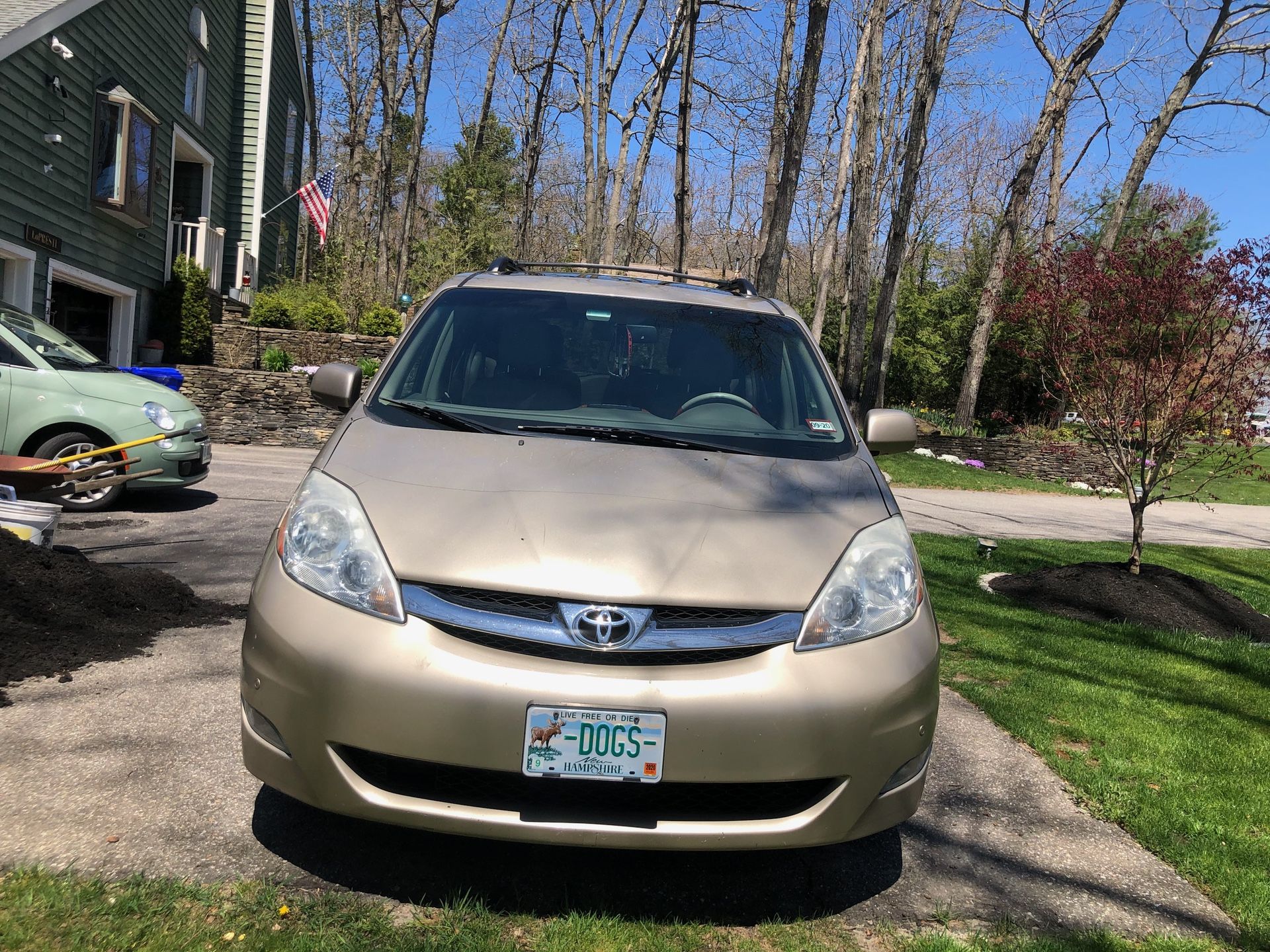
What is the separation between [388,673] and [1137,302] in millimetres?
7067

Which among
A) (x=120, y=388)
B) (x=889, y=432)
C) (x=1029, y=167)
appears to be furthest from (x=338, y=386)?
(x=1029, y=167)

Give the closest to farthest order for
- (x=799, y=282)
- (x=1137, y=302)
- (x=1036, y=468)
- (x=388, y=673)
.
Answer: (x=388, y=673) → (x=1137, y=302) → (x=1036, y=468) → (x=799, y=282)

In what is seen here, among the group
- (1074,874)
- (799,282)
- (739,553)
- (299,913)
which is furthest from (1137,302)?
(799,282)

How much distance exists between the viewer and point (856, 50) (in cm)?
3381

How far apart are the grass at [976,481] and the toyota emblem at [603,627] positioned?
17.2 meters

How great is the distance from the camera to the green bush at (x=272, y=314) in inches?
822

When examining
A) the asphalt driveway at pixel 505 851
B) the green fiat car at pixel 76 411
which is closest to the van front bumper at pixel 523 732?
the asphalt driveway at pixel 505 851

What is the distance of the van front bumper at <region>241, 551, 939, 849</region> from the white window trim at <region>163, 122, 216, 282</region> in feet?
62.1

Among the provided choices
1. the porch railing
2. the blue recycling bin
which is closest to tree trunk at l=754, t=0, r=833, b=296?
the blue recycling bin

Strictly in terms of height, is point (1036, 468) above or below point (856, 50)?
below

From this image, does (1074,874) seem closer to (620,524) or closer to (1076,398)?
(620,524)

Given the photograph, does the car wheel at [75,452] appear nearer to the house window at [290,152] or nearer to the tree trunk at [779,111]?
the tree trunk at [779,111]

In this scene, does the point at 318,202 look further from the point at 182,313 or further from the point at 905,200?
the point at 905,200

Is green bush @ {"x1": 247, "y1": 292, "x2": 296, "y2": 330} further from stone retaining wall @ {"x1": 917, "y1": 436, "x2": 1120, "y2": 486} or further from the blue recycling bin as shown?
stone retaining wall @ {"x1": 917, "y1": 436, "x2": 1120, "y2": 486}
